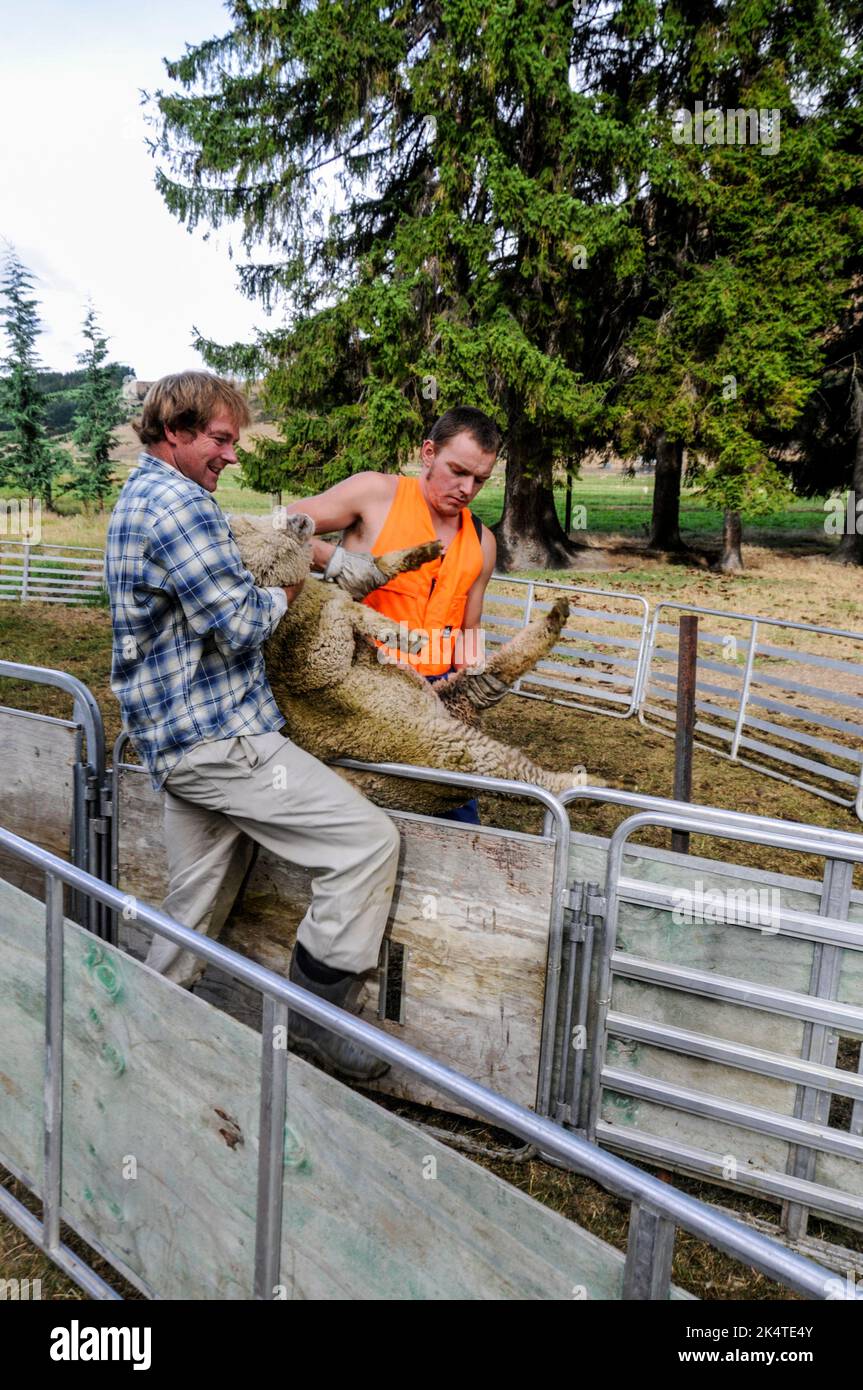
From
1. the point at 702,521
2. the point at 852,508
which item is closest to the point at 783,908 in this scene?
the point at 852,508

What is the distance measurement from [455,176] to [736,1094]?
18.0 meters

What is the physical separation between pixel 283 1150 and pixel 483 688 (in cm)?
188

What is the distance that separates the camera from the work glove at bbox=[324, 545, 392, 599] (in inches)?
117

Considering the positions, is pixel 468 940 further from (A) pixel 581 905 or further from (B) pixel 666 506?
(B) pixel 666 506

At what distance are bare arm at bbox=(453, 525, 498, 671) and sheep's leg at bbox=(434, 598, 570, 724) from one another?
0.08 meters

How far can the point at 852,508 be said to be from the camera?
880 inches

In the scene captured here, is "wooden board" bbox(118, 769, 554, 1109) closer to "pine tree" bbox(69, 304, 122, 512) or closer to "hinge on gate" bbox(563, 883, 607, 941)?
"hinge on gate" bbox(563, 883, 607, 941)

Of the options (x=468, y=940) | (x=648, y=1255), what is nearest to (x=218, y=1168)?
(x=648, y=1255)

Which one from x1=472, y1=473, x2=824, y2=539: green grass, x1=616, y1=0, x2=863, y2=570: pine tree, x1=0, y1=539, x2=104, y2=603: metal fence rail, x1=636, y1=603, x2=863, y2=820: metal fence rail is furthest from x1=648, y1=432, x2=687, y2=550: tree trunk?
x1=0, y1=539, x2=104, y2=603: metal fence rail

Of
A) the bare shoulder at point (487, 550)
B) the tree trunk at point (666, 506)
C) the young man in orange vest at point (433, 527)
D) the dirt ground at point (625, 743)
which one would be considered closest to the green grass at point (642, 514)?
the tree trunk at point (666, 506)

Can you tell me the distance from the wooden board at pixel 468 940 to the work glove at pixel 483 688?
0.62 metres

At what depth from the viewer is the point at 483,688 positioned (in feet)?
10.9
